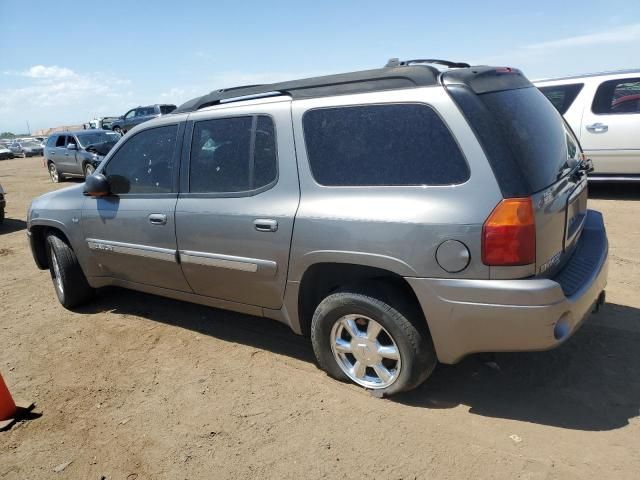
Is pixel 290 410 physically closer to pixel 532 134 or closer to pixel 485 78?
pixel 532 134

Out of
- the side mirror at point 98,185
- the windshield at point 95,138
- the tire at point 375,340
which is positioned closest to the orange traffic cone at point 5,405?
the side mirror at point 98,185

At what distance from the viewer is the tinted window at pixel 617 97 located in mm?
7672

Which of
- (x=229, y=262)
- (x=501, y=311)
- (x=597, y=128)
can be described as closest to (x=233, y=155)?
(x=229, y=262)

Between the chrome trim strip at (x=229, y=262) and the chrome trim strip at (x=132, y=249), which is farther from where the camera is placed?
the chrome trim strip at (x=132, y=249)

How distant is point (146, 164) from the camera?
4094 mm

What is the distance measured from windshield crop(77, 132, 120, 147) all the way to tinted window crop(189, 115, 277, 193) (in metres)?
14.0

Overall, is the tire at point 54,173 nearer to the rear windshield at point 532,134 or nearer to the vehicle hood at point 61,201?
the vehicle hood at point 61,201

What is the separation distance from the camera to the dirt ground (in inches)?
103

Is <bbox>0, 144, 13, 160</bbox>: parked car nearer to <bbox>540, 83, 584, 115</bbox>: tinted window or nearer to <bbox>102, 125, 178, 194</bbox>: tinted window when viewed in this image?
<bbox>540, 83, 584, 115</bbox>: tinted window

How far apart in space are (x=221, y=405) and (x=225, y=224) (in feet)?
3.76

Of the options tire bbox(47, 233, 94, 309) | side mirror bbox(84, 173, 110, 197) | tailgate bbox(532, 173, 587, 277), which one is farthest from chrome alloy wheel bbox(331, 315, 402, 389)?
tire bbox(47, 233, 94, 309)

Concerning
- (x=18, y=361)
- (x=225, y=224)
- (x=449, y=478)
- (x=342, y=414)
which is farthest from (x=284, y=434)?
(x=18, y=361)

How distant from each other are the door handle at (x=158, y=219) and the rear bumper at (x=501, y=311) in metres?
1.97

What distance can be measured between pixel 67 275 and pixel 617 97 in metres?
7.79
